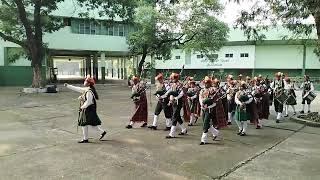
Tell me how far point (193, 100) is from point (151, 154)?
4.18 meters

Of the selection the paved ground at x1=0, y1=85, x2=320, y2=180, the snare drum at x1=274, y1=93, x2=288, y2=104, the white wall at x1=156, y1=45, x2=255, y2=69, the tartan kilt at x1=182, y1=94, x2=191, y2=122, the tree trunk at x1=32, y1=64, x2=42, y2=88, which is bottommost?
the paved ground at x1=0, y1=85, x2=320, y2=180

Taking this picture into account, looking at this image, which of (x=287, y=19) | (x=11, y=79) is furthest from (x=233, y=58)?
(x=287, y=19)

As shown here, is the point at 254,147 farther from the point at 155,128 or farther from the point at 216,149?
the point at 155,128

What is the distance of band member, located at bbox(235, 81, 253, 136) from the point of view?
33.4 feet

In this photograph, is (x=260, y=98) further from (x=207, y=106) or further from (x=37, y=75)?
(x=37, y=75)

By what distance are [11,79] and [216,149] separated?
2561 centimetres

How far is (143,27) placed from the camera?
3033 cm

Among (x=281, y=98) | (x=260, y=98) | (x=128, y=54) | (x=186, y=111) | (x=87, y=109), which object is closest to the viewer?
(x=87, y=109)

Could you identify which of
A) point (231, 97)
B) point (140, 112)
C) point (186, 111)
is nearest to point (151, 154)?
point (140, 112)

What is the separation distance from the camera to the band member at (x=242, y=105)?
33.4 feet

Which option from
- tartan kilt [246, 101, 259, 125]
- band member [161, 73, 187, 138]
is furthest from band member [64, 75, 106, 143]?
tartan kilt [246, 101, 259, 125]

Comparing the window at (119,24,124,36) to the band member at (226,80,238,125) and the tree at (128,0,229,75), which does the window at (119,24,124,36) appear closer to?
the tree at (128,0,229,75)

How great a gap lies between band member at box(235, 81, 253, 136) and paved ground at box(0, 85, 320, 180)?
0.39m

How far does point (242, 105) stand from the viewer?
10094 mm
